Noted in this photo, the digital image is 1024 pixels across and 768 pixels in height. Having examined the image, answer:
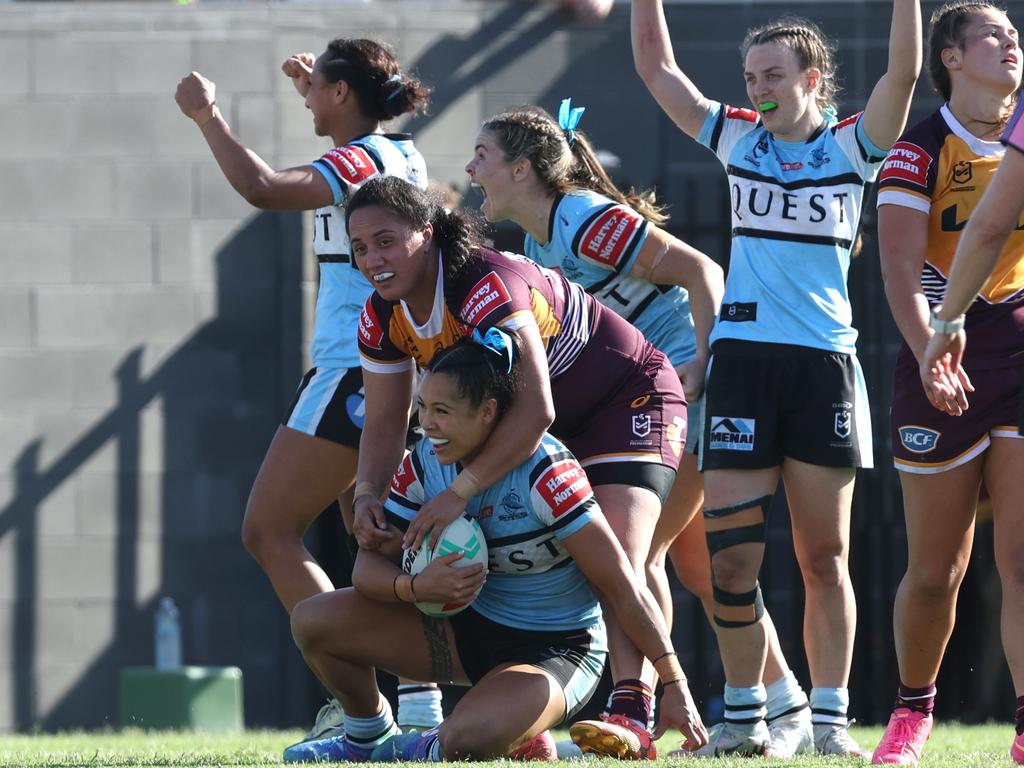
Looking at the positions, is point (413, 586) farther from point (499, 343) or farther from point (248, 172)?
point (248, 172)

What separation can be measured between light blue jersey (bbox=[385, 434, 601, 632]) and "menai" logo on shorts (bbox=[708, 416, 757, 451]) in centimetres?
63

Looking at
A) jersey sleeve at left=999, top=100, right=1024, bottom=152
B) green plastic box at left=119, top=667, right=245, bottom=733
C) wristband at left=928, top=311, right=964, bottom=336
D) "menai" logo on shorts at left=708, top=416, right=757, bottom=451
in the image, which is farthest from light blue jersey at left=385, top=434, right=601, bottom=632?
green plastic box at left=119, top=667, right=245, bottom=733

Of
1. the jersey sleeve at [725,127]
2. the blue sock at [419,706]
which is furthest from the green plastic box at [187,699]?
the jersey sleeve at [725,127]

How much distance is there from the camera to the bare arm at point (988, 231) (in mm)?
3818

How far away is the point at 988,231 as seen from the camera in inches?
151

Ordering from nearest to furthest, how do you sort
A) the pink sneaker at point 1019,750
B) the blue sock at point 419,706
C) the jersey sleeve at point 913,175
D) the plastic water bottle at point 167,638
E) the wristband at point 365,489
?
1. the pink sneaker at point 1019,750
2. the jersey sleeve at point 913,175
3. the wristband at point 365,489
4. the blue sock at point 419,706
5. the plastic water bottle at point 167,638

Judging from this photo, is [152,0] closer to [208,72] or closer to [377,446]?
[208,72]

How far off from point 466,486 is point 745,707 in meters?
1.15

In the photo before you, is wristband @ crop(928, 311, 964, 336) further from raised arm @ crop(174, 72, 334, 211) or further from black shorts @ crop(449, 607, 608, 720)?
raised arm @ crop(174, 72, 334, 211)

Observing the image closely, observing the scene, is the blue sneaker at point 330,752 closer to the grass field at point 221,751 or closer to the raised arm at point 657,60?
the grass field at point 221,751

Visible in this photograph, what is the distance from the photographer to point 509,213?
5.39 m

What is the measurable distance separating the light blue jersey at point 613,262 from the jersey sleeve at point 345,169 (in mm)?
604

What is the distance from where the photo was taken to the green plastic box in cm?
863

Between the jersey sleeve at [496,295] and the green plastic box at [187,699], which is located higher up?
the jersey sleeve at [496,295]
